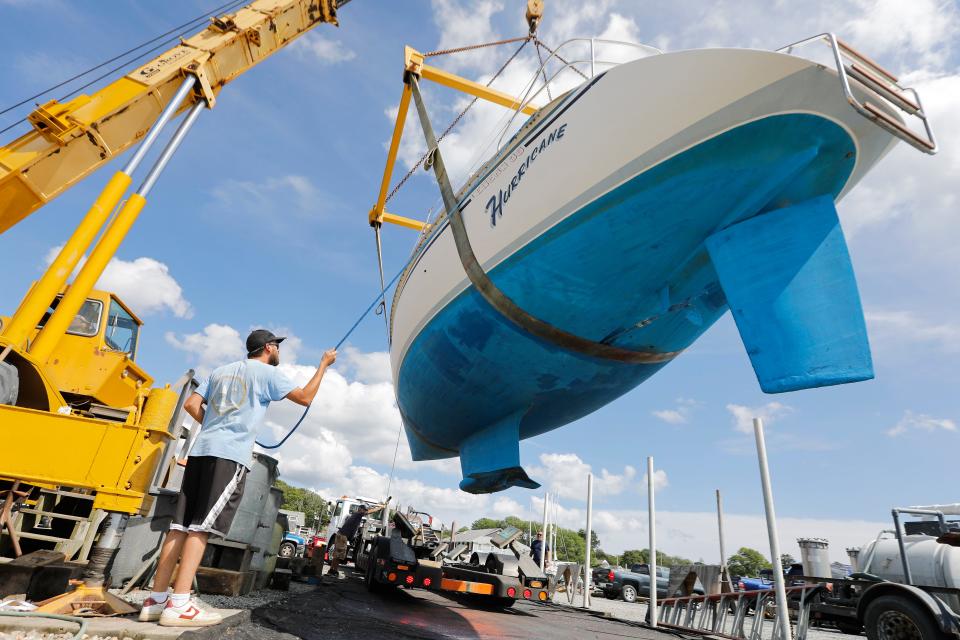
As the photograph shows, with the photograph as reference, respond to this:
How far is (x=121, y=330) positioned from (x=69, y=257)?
308cm

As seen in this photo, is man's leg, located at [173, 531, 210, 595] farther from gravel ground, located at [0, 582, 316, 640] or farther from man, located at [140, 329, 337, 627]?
gravel ground, located at [0, 582, 316, 640]

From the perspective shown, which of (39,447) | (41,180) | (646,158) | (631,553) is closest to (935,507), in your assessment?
(646,158)

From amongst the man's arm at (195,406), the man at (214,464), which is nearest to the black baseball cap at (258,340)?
the man at (214,464)

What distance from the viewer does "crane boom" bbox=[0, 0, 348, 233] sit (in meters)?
5.32

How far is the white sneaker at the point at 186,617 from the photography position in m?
2.11

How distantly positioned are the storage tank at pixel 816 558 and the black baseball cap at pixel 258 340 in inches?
273

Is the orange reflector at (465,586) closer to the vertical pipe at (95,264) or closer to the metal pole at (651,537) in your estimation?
the metal pole at (651,537)

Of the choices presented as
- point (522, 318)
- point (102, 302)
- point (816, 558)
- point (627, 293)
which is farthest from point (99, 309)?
Answer: point (816, 558)

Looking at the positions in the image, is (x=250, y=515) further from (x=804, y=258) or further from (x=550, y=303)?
(x=804, y=258)

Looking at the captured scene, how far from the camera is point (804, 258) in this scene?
333 cm

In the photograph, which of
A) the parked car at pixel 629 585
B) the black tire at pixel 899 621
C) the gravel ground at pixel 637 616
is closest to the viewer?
the black tire at pixel 899 621

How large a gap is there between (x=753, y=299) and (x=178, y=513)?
11.5 ft

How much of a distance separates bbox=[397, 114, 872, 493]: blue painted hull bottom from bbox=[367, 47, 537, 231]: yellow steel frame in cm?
221

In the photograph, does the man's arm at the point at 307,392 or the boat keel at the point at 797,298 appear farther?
the boat keel at the point at 797,298
